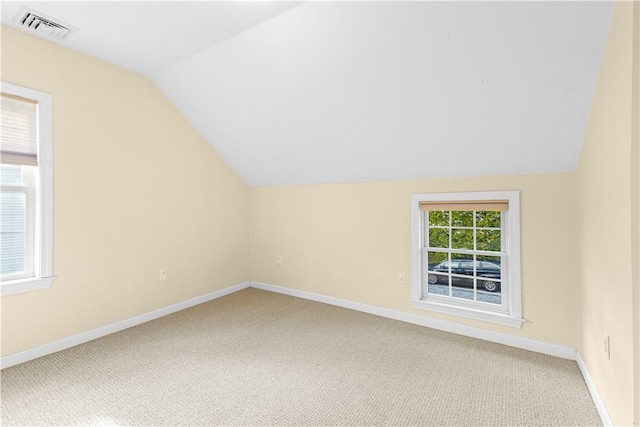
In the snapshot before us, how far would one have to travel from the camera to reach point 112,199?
9.53 ft

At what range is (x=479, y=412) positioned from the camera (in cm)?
183

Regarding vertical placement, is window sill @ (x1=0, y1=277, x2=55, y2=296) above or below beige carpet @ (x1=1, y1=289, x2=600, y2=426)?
above

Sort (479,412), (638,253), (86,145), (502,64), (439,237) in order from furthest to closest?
(439,237) → (86,145) → (502,64) → (479,412) → (638,253)

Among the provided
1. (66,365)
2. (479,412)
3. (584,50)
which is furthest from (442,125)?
(66,365)

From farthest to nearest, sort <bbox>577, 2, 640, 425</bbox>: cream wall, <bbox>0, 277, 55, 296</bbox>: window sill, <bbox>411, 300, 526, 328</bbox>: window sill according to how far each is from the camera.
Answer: <bbox>411, 300, 526, 328</bbox>: window sill
<bbox>0, 277, 55, 296</bbox>: window sill
<bbox>577, 2, 640, 425</bbox>: cream wall

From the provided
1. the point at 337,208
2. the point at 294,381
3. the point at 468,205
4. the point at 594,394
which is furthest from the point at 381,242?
the point at 594,394

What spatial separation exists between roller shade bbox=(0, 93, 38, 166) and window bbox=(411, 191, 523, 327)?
3290 millimetres

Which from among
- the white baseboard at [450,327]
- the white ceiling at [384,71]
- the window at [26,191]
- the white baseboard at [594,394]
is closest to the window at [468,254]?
the white baseboard at [450,327]

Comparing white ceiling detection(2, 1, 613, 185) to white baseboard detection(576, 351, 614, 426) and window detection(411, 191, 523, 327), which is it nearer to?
window detection(411, 191, 523, 327)

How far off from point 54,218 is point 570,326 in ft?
13.8

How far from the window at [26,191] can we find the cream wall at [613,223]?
3.68 m

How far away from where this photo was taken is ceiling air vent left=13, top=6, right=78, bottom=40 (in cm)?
213

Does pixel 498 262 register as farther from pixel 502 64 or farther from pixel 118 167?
pixel 118 167

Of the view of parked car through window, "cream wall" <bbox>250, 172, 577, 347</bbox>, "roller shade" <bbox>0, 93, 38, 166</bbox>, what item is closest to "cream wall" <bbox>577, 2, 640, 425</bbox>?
"cream wall" <bbox>250, 172, 577, 347</bbox>
